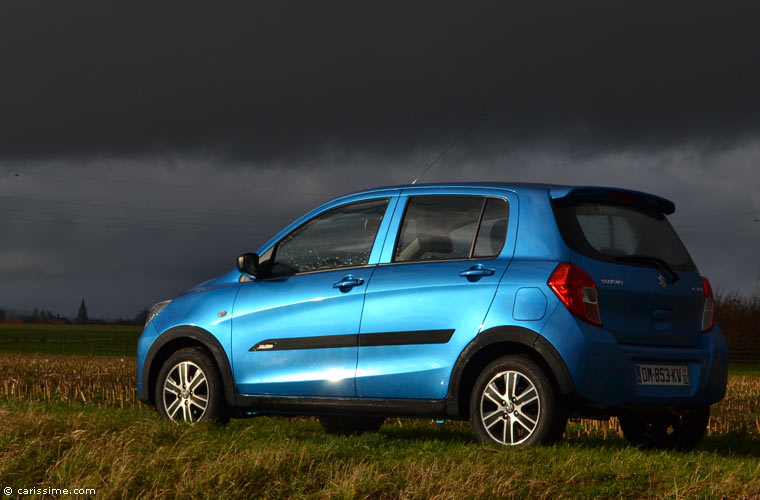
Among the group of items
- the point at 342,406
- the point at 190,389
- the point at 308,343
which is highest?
the point at 308,343

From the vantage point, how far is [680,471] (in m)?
6.32

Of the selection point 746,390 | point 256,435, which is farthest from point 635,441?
point 746,390

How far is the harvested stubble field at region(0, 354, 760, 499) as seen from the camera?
590 centimetres

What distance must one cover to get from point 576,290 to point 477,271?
0.75 meters

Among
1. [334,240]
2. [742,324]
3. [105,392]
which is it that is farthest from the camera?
[742,324]

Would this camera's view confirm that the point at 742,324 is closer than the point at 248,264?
No

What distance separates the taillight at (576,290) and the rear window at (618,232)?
0.81 ft

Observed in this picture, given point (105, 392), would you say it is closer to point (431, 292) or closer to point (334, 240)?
point (334, 240)

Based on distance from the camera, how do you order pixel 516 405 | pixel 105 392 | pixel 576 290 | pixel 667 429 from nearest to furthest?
pixel 576 290 < pixel 516 405 < pixel 667 429 < pixel 105 392

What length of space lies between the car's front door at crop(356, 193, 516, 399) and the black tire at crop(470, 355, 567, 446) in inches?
11.8

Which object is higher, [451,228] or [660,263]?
[451,228]

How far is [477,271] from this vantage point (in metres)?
7.18

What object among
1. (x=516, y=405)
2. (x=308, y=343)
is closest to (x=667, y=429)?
(x=516, y=405)

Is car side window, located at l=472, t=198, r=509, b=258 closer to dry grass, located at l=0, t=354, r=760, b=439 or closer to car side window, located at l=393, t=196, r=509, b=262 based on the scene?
car side window, located at l=393, t=196, r=509, b=262
